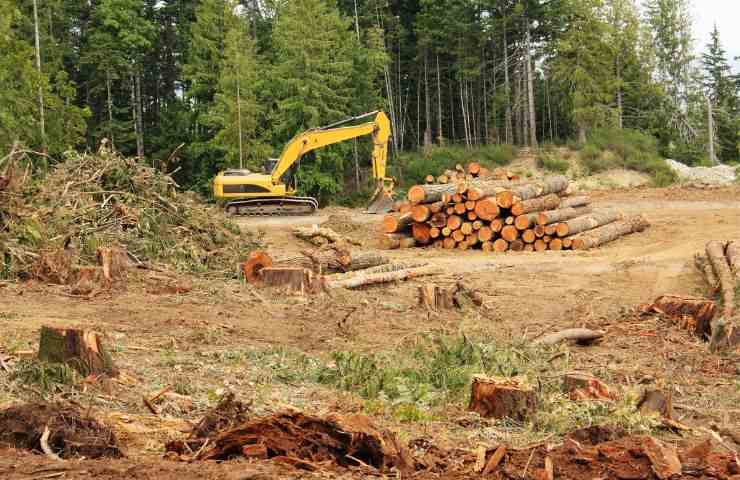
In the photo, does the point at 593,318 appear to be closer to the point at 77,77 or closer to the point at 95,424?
the point at 95,424

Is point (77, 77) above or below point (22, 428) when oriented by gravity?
above

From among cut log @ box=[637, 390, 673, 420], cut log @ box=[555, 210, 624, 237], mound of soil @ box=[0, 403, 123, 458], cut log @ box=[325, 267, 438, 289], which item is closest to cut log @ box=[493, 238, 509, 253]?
cut log @ box=[555, 210, 624, 237]

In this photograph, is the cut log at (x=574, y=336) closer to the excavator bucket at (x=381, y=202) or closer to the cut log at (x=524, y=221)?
the cut log at (x=524, y=221)

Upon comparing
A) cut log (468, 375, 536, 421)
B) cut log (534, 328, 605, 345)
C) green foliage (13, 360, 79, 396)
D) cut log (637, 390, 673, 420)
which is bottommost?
cut log (534, 328, 605, 345)

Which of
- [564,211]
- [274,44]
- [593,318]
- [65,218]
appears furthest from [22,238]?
[274,44]

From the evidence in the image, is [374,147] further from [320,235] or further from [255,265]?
[255,265]

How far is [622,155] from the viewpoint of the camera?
3825cm

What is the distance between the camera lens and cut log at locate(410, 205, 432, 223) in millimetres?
19734

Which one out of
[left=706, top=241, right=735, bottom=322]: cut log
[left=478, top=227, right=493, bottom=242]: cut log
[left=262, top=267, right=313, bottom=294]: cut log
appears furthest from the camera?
[left=478, top=227, right=493, bottom=242]: cut log

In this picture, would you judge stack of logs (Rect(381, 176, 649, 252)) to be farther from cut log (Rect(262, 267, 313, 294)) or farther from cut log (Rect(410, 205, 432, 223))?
cut log (Rect(262, 267, 313, 294))

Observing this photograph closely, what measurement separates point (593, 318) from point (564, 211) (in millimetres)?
8825

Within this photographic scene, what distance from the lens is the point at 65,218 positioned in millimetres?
12430

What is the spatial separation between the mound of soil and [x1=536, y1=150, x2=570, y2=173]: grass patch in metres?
33.7

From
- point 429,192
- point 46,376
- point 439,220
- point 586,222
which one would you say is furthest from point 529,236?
point 46,376
